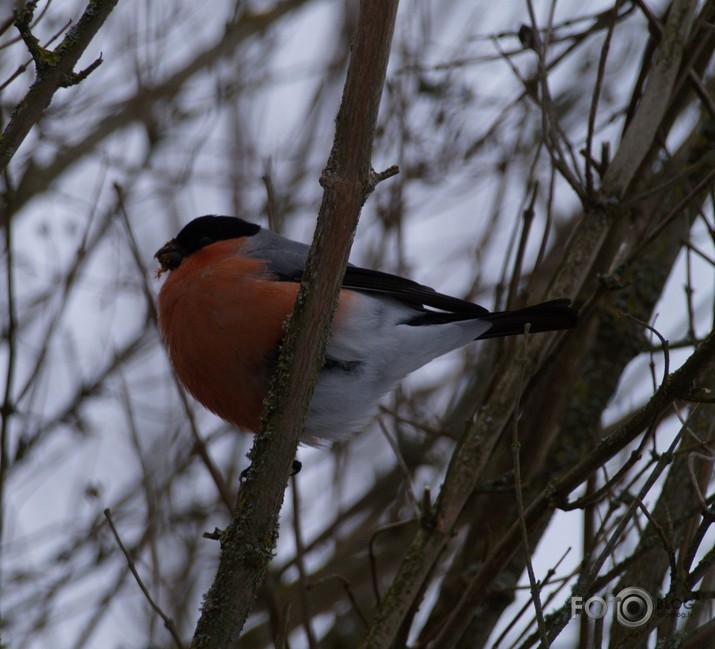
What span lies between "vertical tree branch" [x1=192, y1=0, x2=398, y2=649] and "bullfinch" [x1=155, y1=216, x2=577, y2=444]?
2.28 feet

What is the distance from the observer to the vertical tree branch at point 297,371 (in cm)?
203

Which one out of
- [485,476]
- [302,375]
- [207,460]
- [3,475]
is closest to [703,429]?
[485,476]

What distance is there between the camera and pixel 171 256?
12.0 feet

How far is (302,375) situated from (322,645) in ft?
7.48

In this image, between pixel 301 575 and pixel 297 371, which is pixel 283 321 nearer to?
pixel 297 371

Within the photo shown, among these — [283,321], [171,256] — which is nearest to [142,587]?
[283,321]

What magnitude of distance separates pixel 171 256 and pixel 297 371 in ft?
5.19

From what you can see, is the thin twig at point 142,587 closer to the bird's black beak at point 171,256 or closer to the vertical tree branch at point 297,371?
the vertical tree branch at point 297,371

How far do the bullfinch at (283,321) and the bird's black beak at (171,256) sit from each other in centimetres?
11

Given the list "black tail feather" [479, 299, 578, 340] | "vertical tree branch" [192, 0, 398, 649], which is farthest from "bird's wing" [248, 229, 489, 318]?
"vertical tree branch" [192, 0, 398, 649]

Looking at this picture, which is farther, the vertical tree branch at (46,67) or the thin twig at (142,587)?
the thin twig at (142,587)

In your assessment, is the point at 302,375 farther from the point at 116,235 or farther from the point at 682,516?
the point at 116,235

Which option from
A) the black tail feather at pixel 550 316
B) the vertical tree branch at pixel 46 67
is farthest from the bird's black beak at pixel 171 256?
the vertical tree branch at pixel 46 67

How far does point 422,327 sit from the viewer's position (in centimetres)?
339
